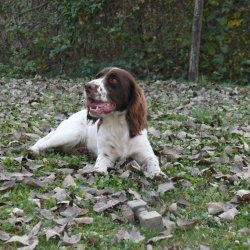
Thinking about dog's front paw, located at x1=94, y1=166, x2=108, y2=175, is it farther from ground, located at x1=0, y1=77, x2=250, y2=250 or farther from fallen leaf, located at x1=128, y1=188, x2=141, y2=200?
fallen leaf, located at x1=128, y1=188, x2=141, y2=200

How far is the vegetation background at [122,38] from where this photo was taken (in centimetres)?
1405

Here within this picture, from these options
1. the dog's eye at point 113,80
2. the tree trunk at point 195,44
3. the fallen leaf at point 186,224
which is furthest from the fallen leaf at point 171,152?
the tree trunk at point 195,44

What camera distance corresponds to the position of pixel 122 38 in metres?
15.0

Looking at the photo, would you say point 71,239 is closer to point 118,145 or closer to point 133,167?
point 133,167

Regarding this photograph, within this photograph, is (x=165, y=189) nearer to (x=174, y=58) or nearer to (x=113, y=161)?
(x=113, y=161)

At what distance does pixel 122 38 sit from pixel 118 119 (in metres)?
9.93

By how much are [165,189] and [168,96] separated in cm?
656

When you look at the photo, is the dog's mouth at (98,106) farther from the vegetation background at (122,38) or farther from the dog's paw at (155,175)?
the vegetation background at (122,38)

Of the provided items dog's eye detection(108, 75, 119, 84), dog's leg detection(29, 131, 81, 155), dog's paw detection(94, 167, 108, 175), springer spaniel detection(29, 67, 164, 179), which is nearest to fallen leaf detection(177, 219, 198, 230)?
springer spaniel detection(29, 67, 164, 179)

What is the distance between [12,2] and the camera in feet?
54.1

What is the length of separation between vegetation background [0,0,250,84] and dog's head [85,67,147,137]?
350 inches

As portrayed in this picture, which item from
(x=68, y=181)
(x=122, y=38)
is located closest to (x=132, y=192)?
(x=68, y=181)

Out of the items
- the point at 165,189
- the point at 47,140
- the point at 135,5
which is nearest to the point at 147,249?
the point at 165,189

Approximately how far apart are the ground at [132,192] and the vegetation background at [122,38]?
250 inches
